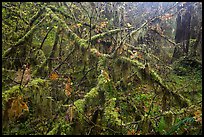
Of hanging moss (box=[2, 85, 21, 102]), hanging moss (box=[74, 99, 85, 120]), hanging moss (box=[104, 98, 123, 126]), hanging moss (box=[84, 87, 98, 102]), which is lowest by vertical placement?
hanging moss (box=[104, 98, 123, 126])

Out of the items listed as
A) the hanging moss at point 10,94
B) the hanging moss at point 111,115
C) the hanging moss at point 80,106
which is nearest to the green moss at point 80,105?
the hanging moss at point 80,106

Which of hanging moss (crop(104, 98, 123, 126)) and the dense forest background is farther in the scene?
hanging moss (crop(104, 98, 123, 126))

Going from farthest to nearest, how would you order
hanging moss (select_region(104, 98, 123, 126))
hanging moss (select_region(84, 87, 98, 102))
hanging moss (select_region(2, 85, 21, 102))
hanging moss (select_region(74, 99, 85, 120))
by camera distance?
hanging moss (select_region(104, 98, 123, 126)), hanging moss (select_region(84, 87, 98, 102)), hanging moss (select_region(74, 99, 85, 120)), hanging moss (select_region(2, 85, 21, 102))

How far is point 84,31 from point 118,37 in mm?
1343

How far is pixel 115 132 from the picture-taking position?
13.1 feet

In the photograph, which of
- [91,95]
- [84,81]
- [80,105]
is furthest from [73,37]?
[84,81]

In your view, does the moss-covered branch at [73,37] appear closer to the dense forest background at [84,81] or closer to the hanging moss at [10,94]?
the dense forest background at [84,81]

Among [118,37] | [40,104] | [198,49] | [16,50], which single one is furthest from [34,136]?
[198,49]

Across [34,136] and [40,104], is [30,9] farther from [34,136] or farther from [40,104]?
[40,104]

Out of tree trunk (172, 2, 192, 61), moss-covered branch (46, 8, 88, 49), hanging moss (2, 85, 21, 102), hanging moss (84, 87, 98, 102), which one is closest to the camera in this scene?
hanging moss (2, 85, 21, 102)

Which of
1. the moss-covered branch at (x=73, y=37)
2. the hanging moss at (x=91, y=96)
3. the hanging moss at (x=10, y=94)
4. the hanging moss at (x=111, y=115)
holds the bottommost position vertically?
the hanging moss at (x=111, y=115)

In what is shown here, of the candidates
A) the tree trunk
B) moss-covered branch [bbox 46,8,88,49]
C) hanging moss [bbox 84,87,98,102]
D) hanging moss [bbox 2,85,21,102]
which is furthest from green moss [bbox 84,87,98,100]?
the tree trunk

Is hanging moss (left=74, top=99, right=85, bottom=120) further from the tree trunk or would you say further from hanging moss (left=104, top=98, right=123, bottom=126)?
the tree trunk

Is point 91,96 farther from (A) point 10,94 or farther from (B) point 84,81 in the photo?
(B) point 84,81
